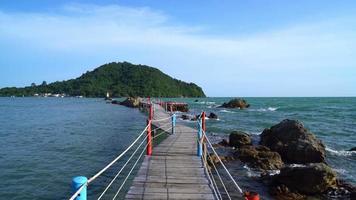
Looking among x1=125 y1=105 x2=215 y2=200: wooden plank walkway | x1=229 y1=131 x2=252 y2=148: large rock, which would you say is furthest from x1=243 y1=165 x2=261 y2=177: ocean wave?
x1=229 y1=131 x2=252 y2=148: large rock

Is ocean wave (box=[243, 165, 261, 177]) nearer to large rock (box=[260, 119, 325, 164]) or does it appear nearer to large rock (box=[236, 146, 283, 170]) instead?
large rock (box=[236, 146, 283, 170])

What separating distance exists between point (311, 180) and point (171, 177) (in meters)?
5.62

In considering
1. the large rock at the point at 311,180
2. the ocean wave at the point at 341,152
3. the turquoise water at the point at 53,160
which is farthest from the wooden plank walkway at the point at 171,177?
the ocean wave at the point at 341,152

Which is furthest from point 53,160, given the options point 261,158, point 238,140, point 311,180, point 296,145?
point 296,145

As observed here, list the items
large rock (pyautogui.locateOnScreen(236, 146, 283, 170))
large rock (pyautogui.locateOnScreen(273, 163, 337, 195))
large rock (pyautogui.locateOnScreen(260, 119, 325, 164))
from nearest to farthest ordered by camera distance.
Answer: large rock (pyautogui.locateOnScreen(273, 163, 337, 195)), large rock (pyautogui.locateOnScreen(236, 146, 283, 170)), large rock (pyautogui.locateOnScreen(260, 119, 325, 164))

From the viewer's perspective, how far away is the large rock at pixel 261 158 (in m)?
17.2

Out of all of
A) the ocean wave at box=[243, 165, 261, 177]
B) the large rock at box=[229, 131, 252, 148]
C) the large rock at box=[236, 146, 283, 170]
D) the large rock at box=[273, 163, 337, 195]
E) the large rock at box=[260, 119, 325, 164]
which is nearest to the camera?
the large rock at box=[273, 163, 337, 195]

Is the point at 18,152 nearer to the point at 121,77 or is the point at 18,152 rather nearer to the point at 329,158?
the point at 329,158

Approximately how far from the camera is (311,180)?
1323 cm

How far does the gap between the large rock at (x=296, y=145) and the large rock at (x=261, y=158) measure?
4.32 feet

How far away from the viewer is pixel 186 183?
9781mm

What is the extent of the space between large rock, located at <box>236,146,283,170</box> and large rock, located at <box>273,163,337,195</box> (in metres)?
3.52

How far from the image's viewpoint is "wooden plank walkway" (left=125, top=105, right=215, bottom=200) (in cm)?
877

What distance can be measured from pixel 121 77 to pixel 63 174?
7156 inches
